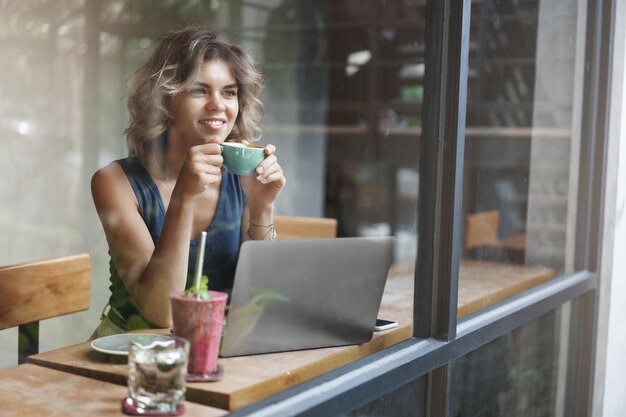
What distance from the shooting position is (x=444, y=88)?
1.40 metres

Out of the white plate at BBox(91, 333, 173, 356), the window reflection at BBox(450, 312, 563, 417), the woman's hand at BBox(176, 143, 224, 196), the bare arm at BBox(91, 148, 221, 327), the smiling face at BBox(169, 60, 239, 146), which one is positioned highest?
the smiling face at BBox(169, 60, 239, 146)

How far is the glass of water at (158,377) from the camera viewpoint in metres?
0.89

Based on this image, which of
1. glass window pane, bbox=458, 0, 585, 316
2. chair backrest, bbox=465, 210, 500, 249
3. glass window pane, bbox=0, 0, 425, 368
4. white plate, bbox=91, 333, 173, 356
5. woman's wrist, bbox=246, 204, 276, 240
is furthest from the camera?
chair backrest, bbox=465, 210, 500, 249

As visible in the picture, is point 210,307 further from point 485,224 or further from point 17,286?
point 485,224

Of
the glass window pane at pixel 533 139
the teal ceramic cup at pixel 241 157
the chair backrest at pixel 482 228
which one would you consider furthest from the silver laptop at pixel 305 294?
the chair backrest at pixel 482 228

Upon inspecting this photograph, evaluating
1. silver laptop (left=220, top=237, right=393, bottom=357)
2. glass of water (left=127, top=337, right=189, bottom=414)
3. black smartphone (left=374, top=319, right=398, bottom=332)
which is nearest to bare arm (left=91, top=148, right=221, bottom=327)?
silver laptop (left=220, top=237, right=393, bottom=357)

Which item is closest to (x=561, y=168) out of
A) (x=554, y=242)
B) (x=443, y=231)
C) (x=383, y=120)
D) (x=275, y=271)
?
(x=554, y=242)

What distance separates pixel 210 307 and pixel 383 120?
357 centimetres

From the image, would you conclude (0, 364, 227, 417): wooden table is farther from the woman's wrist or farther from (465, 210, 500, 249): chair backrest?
(465, 210, 500, 249): chair backrest

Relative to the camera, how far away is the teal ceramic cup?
1187mm

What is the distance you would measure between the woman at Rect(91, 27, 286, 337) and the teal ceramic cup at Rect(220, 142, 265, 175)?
0.04 feet

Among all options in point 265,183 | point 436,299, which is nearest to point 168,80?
point 265,183

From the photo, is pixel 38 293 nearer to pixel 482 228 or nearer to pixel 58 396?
pixel 58 396

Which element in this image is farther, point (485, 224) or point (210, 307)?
point (485, 224)
